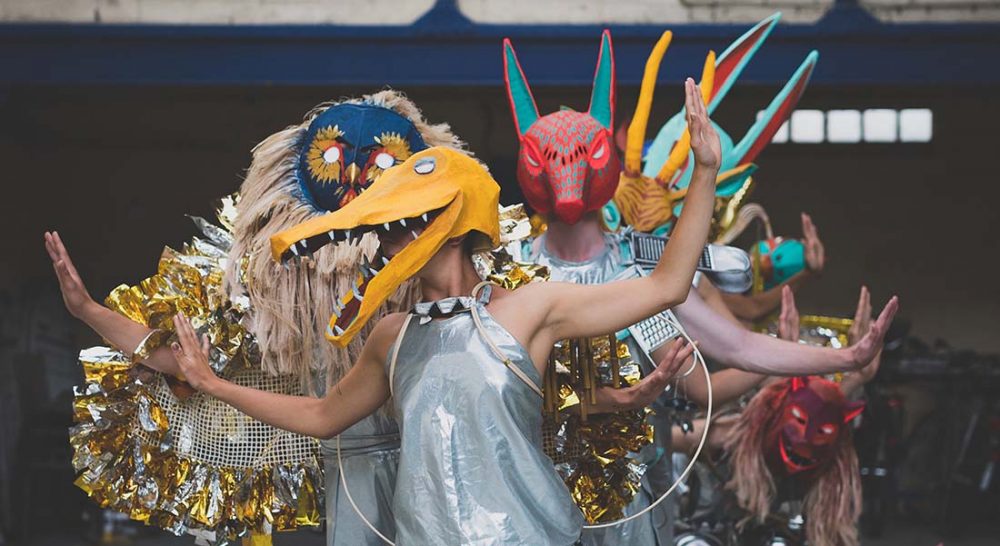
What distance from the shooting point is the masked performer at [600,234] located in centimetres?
408

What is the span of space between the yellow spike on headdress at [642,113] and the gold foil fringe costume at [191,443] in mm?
1531

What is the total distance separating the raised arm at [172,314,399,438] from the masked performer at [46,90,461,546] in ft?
1.08

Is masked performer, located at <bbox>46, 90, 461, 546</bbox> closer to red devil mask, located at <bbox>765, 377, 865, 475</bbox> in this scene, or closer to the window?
red devil mask, located at <bbox>765, 377, 865, 475</bbox>

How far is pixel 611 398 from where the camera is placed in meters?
3.69

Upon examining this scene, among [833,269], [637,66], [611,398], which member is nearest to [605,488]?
[611,398]

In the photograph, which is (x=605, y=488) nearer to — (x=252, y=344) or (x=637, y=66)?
(x=252, y=344)

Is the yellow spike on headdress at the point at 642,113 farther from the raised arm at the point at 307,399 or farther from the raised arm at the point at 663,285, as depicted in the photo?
the raised arm at the point at 307,399

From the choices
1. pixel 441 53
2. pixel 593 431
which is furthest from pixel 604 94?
pixel 441 53

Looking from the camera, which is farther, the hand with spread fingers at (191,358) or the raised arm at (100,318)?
the raised arm at (100,318)

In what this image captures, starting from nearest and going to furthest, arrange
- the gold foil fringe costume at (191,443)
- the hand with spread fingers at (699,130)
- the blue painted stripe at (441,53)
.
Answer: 1. the hand with spread fingers at (699,130)
2. the gold foil fringe costume at (191,443)
3. the blue painted stripe at (441,53)

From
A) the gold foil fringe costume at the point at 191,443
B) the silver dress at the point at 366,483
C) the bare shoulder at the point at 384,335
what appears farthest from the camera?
the gold foil fringe costume at the point at 191,443

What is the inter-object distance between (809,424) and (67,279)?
9.77ft

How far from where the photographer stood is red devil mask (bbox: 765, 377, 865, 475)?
18.1 ft

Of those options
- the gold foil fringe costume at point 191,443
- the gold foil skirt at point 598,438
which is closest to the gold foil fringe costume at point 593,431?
the gold foil skirt at point 598,438
